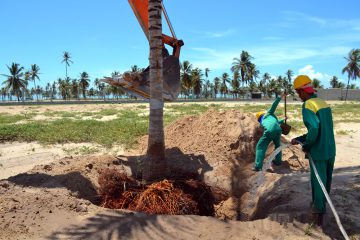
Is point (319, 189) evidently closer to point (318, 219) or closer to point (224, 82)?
point (318, 219)

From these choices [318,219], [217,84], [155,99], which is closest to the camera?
[318,219]

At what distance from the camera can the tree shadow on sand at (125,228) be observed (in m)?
4.49

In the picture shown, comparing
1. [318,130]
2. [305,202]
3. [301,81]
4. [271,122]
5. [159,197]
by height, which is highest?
[301,81]

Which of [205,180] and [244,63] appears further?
[244,63]

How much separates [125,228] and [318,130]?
8.71 feet

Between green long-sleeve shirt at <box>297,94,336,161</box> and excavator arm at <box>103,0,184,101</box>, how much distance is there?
4473mm

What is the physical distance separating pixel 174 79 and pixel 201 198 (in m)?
3.43

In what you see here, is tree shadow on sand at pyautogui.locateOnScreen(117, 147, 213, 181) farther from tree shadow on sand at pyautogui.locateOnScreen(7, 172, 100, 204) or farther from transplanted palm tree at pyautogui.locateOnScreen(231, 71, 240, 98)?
transplanted palm tree at pyautogui.locateOnScreen(231, 71, 240, 98)

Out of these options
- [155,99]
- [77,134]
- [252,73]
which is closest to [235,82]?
[252,73]

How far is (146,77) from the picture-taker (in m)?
9.06

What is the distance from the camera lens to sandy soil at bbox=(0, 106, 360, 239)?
4715mm

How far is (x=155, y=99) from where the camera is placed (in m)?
6.46

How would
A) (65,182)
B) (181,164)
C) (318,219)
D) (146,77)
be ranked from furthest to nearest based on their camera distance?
(146,77) → (181,164) → (65,182) → (318,219)

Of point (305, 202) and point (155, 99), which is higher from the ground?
point (155, 99)
